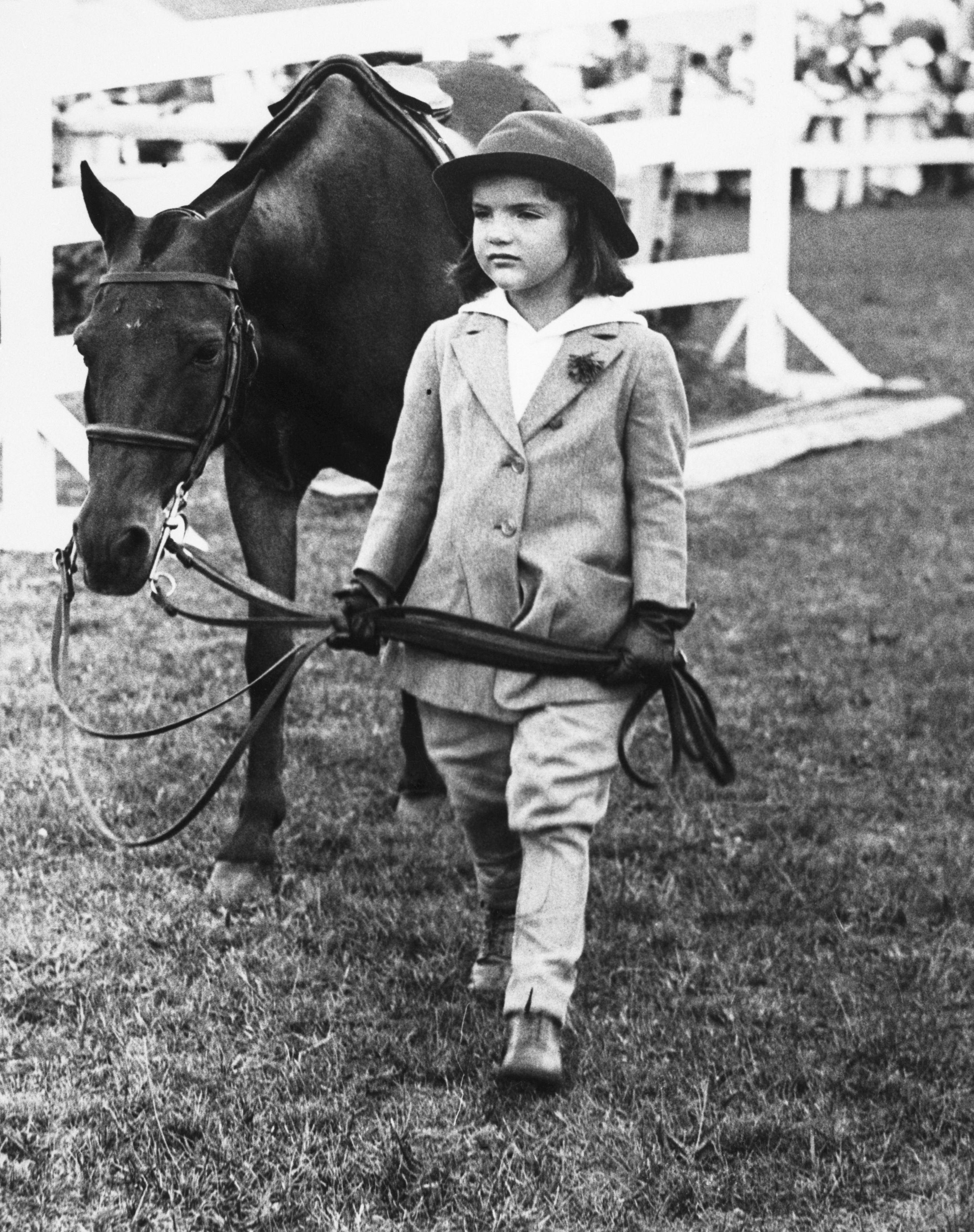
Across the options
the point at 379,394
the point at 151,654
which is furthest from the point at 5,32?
the point at 379,394

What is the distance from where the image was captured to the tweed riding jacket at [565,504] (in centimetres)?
309

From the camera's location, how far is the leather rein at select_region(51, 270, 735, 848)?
9.96 feet

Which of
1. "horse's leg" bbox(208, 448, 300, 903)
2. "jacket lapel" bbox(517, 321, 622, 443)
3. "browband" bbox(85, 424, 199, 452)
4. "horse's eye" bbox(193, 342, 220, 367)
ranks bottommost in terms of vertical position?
"horse's leg" bbox(208, 448, 300, 903)

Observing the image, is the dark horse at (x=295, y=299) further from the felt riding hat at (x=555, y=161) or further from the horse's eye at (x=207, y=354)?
the felt riding hat at (x=555, y=161)

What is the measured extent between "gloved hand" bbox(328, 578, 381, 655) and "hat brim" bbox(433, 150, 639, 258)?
2.46ft

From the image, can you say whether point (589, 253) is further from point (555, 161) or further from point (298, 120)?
point (298, 120)

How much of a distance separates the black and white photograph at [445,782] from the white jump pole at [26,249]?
833mm

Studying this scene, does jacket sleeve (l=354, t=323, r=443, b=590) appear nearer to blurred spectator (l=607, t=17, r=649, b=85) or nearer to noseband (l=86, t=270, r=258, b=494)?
noseband (l=86, t=270, r=258, b=494)

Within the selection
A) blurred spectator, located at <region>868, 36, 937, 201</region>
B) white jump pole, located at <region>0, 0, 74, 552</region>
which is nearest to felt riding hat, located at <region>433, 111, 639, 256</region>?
white jump pole, located at <region>0, 0, 74, 552</region>

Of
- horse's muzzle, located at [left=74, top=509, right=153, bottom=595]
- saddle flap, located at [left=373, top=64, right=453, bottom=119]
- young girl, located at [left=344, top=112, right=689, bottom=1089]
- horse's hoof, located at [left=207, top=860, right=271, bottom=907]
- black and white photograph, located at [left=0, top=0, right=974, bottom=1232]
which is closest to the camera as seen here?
black and white photograph, located at [left=0, top=0, right=974, bottom=1232]

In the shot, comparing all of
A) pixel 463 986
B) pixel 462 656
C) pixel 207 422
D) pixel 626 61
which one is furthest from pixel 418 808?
pixel 626 61

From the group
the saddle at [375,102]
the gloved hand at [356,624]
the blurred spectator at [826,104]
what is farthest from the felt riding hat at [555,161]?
the blurred spectator at [826,104]

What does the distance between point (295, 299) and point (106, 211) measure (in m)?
0.59

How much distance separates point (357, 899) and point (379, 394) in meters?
1.17
